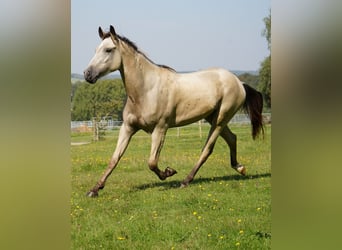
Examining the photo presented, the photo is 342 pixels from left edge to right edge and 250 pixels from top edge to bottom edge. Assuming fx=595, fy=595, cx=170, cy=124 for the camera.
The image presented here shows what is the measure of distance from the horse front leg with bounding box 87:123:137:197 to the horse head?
42 cm

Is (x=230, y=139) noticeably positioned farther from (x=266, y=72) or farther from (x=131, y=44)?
(x=131, y=44)

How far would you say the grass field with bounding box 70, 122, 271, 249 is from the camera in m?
4.26

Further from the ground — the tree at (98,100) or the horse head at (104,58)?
the horse head at (104,58)

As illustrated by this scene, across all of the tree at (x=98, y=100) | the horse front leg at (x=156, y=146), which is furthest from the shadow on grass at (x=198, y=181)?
the tree at (x=98, y=100)

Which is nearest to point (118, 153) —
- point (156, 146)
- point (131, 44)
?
point (156, 146)

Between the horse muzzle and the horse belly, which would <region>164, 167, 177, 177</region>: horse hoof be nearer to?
the horse belly

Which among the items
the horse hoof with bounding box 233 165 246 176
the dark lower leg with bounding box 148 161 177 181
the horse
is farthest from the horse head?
the horse hoof with bounding box 233 165 246 176

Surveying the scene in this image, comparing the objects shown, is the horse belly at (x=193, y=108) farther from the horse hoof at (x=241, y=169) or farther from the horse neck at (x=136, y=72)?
the horse hoof at (x=241, y=169)

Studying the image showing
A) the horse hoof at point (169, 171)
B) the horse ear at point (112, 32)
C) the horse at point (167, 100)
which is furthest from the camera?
the horse hoof at point (169, 171)

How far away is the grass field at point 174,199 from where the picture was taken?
4262mm

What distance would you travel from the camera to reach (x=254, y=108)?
443 centimetres
